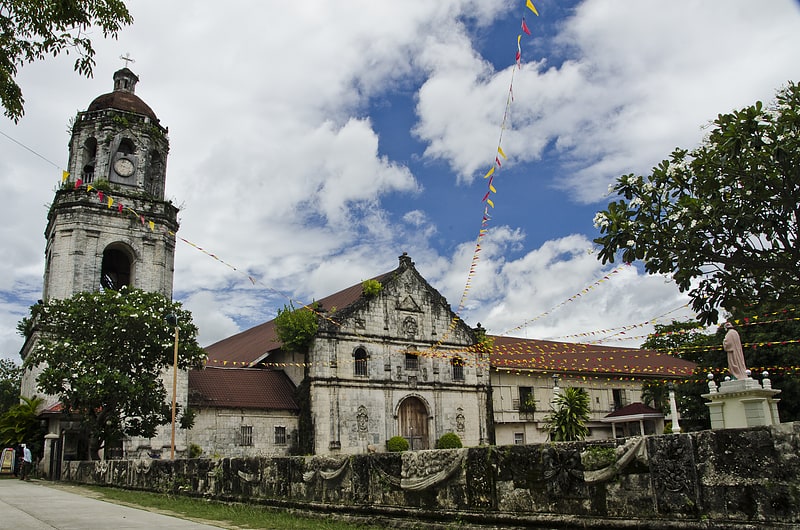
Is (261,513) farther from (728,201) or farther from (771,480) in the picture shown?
(728,201)

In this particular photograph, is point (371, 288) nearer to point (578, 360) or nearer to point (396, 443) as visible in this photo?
point (396, 443)

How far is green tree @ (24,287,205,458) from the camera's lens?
869 inches

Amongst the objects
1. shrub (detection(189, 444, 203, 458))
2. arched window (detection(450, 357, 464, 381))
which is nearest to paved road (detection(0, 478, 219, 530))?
shrub (detection(189, 444, 203, 458))

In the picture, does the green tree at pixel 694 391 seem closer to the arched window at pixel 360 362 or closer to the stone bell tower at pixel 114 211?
the arched window at pixel 360 362

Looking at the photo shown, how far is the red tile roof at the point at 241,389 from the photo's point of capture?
2869 centimetres

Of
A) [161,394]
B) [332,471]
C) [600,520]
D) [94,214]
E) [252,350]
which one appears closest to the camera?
[600,520]

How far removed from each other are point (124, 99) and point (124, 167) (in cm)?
353

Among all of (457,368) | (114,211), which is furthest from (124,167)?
(457,368)

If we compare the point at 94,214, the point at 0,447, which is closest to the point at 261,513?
the point at 94,214

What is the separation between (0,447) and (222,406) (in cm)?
972

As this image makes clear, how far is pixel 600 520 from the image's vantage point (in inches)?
244

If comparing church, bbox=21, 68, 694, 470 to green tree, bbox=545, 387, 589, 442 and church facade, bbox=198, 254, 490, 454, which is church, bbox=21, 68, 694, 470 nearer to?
church facade, bbox=198, 254, 490, 454

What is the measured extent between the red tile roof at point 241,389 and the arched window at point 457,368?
8.38 metres

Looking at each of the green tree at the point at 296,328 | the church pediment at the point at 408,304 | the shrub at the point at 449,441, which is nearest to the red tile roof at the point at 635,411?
the shrub at the point at 449,441
